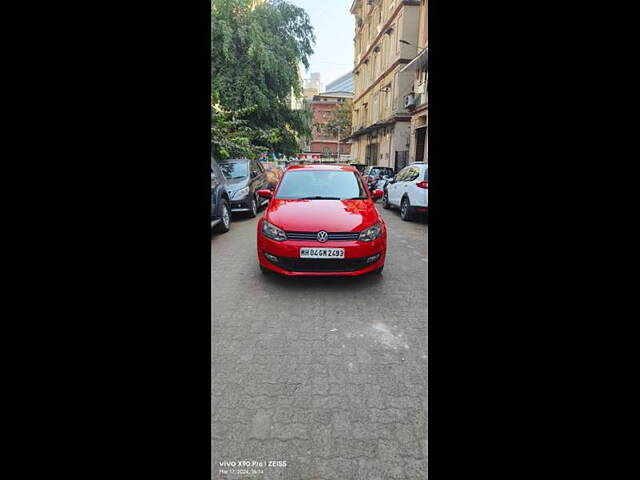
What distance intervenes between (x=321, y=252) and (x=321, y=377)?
1726 mm

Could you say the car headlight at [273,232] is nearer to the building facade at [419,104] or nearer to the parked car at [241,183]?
the parked car at [241,183]

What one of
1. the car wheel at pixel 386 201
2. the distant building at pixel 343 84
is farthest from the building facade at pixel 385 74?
the distant building at pixel 343 84

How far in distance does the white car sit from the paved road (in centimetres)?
440

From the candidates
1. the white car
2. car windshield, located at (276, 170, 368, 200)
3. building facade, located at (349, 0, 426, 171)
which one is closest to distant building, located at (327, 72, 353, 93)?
building facade, located at (349, 0, 426, 171)

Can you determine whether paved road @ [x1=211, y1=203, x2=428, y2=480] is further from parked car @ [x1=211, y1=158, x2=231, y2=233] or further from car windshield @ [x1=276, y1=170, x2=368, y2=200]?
parked car @ [x1=211, y1=158, x2=231, y2=233]

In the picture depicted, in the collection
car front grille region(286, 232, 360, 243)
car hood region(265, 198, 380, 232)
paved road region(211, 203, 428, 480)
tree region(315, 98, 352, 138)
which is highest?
tree region(315, 98, 352, 138)

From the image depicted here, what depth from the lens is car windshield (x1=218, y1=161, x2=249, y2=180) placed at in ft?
29.5

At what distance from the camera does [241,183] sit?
889 centimetres
